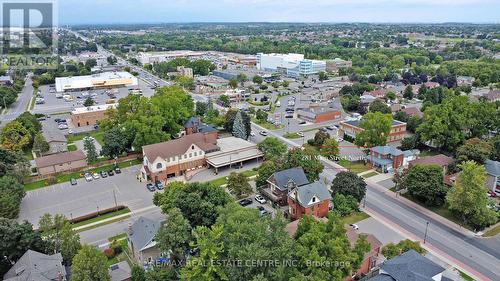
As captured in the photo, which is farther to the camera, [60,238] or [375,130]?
[375,130]

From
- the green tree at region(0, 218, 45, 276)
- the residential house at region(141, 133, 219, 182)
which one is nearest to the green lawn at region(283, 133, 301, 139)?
the residential house at region(141, 133, 219, 182)

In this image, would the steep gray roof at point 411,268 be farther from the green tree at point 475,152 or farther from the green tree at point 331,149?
the green tree at point 331,149

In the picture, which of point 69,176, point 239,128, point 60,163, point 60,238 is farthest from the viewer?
point 239,128

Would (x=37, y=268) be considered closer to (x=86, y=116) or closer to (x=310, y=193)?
(x=310, y=193)

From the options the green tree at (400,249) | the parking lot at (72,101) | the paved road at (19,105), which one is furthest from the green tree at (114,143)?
the green tree at (400,249)

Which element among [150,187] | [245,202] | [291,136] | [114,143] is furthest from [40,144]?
[291,136]

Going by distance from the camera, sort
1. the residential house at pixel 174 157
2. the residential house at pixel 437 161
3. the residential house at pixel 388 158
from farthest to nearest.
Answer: the residential house at pixel 388 158, the residential house at pixel 174 157, the residential house at pixel 437 161
